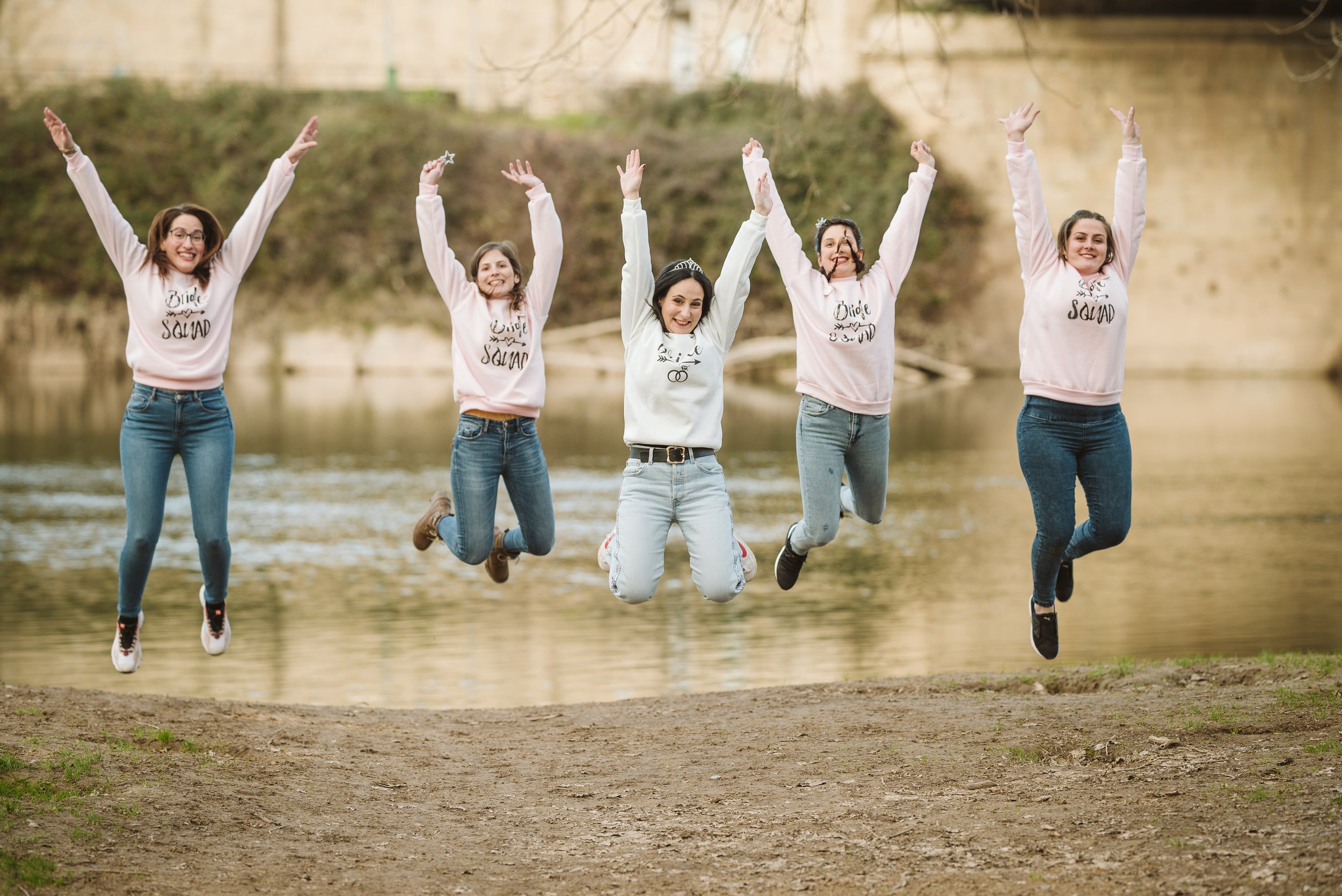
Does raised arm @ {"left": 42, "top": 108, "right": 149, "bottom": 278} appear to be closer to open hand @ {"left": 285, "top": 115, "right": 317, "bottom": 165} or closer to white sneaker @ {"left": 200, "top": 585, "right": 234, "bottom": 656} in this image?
open hand @ {"left": 285, "top": 115, "right": 317, "bottom": 165}

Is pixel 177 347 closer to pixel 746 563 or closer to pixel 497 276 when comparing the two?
pixel 497 276

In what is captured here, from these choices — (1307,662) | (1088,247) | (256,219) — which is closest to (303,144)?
(256,219)

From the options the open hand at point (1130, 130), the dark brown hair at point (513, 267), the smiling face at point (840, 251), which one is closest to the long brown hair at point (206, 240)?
the dark brown hair at point (513, 267)

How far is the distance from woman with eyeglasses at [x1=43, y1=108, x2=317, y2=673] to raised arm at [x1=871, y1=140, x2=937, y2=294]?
8.87 ft

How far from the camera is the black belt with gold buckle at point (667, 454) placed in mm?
6465

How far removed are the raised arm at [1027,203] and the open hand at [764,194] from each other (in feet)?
3.49

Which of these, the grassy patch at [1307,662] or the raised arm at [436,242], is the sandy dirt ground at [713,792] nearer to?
the grassy patch at [1307,662]

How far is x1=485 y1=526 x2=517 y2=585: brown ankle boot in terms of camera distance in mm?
7770

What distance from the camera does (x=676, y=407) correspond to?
21.1ft

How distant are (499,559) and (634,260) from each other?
213 cm

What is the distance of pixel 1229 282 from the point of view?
35.3 metres

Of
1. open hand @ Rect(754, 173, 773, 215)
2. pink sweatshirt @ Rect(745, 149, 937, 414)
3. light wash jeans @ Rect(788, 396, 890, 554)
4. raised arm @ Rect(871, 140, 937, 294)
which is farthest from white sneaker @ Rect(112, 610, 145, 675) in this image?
raised arm @ Rect(871, 140, 937, 294)

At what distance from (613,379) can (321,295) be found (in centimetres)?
774

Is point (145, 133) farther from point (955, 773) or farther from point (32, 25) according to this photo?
point (955, 773)
